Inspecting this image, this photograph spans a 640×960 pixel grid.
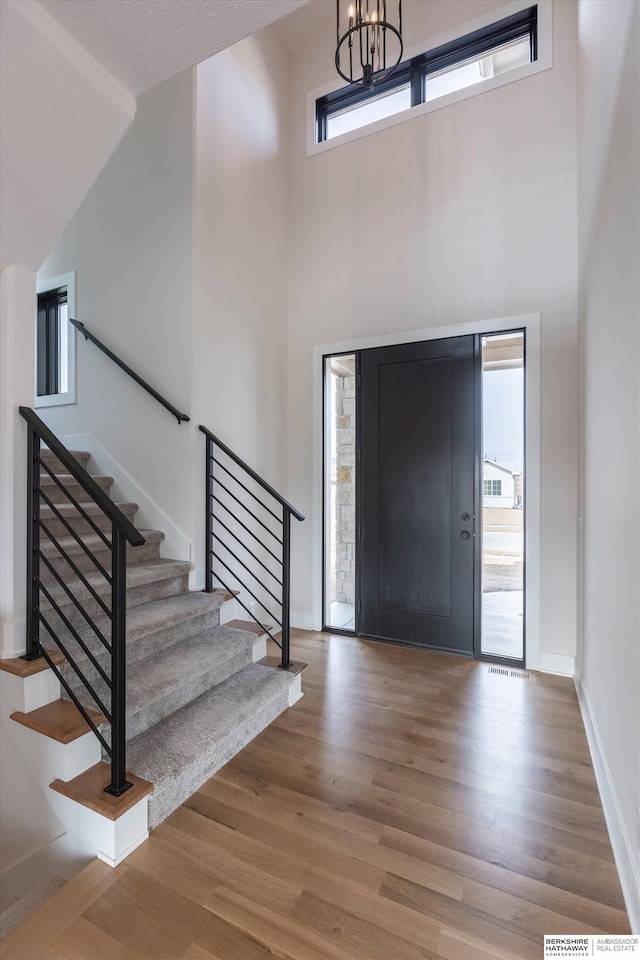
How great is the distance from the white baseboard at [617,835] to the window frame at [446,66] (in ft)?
13.3

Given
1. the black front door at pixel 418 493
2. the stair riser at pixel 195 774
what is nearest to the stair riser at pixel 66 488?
the stair riser at pixel 195 774

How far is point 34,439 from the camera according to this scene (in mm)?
1928

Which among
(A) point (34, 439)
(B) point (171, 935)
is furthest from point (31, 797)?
(A) point (34, 439)

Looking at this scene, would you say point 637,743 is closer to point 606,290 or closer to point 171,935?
point 171,935

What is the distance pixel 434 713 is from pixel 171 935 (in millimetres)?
1601

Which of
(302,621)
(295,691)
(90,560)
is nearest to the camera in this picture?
(90,560)

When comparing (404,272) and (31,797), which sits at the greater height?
(404,272)

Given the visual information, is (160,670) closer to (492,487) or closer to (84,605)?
(84,605)

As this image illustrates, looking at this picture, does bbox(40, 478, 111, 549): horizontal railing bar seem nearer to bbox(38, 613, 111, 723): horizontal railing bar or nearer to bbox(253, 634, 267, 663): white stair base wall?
bbox(38, 613, 111, 723): horizontal railing bar

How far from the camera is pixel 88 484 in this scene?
1727mm

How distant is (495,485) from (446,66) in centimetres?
319

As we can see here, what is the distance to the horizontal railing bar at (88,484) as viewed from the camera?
1604mm

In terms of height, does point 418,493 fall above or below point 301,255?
below

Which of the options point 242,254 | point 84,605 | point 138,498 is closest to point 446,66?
point 242,254
